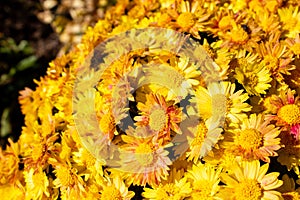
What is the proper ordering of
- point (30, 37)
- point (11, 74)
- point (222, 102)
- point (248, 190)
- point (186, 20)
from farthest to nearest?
point (30, 37)
point (11, 74)
point (186, 20)
point (222, 102)
point (248, 190)

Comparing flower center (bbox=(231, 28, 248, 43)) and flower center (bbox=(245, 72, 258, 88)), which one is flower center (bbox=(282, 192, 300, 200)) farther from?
flower center (bbox=(231, 28, 248, 43))

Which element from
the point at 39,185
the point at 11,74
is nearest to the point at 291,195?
the point at 39,185

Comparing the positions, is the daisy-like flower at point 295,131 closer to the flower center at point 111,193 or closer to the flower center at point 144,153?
the flower center at point 144,153

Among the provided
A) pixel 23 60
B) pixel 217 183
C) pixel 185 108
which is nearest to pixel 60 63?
pixel 185 108

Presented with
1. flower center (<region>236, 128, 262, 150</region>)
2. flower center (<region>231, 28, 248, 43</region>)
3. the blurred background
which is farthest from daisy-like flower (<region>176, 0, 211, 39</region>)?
the blurred background

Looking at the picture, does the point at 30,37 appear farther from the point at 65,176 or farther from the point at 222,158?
the point at 222,158
